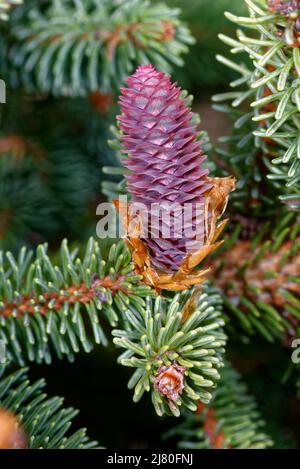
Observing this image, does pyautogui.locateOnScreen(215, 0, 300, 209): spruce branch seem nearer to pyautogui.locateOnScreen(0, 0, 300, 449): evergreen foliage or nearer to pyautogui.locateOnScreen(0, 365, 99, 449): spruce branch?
pyautogui.locateOnScreen(0, 0, 300, 449): evergreen foliage

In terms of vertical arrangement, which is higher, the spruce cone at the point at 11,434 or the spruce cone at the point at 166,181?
the spruce cone at the point at 166,181

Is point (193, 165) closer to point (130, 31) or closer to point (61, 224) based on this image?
point (130, 31)

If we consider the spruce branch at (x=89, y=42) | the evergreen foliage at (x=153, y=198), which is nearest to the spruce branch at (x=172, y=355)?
the evergreen foliage at (x=153, y=198)

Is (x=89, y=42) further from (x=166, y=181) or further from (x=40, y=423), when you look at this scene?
(x=40, y=423)

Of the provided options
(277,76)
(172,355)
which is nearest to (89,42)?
(277,76)

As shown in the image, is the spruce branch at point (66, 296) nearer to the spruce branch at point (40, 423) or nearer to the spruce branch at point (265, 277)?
the spruce branch at point (40, 423)

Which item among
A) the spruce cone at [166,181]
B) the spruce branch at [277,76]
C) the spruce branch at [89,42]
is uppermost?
the spruce branch at [89,42]
